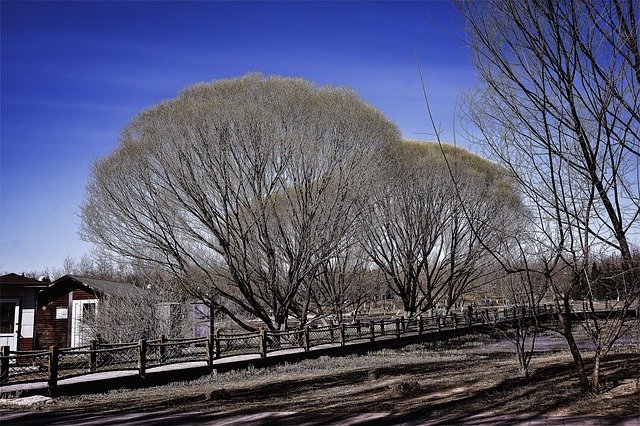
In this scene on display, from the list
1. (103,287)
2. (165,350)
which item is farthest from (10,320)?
(165,350)

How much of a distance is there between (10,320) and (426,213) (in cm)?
2045

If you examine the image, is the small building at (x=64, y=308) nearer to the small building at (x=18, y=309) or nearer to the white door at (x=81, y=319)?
the white door at (x=81, y=319)

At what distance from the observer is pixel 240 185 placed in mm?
24828

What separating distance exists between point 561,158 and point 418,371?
749 centimetres

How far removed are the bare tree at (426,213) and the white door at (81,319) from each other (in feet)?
43.6

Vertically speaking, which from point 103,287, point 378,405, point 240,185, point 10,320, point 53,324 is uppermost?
point 240,185

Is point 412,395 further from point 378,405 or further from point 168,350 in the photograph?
point 168,350

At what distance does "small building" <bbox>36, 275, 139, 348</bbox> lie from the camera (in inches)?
1050

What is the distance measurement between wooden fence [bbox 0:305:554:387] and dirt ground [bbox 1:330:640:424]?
142cm

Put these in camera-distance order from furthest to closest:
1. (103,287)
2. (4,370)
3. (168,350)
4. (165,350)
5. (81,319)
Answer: (103,287), (81,319), (168,350), (165,350), (4,370)

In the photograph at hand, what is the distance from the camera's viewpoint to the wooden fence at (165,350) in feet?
45.0

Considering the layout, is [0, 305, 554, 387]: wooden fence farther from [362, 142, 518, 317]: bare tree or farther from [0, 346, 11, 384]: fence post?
[362, 142, 518, 317]: bare tree

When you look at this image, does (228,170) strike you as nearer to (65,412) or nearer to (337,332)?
(337,332)

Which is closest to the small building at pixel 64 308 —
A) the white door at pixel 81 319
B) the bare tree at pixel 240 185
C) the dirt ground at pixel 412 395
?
the white door at pixel 81 319
